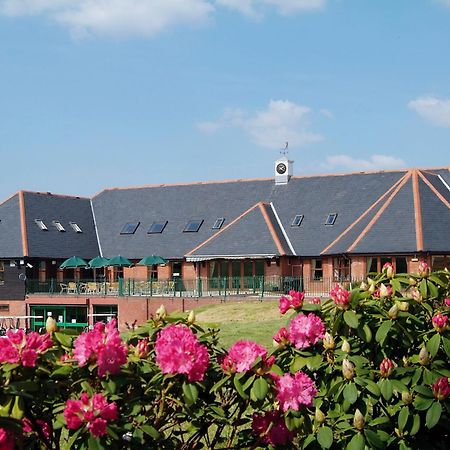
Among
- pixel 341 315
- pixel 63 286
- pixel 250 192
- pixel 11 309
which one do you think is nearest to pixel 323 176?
pixel 250 192

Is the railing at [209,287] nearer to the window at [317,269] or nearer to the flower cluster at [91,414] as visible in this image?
the window at [317,269]

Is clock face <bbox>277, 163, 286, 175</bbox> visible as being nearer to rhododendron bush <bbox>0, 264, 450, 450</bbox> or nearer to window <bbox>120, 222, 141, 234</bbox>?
A: window <bbox>120, 222, 141, 234</bbox>

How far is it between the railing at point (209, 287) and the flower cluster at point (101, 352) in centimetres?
3677

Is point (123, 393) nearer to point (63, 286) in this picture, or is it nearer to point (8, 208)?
point (63, 286)

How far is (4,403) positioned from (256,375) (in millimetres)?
1692

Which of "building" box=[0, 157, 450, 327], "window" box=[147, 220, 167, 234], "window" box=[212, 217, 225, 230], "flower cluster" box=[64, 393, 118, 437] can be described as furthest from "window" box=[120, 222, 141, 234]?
"flower cluster" box=[64, 393, 118, 437]

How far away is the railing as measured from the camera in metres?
43.4

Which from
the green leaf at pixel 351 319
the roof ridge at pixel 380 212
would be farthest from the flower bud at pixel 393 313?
the roof ridge at pixel 380 212

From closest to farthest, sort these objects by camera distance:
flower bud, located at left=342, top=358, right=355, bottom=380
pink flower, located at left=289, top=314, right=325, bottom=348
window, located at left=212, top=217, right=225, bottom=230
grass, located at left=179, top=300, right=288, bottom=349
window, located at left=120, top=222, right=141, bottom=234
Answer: flower bud, located at left=342, top=358, right=355, bottom=380 → pink flower, located at left=289, top=314, right=325, bottom=348 → grass, located at left=179, top=300, right=288, bottom=349 → window, located at left=212, top=217, right=225, bottom=230 → window, located at left=120, top=222, right=141, bottom=234

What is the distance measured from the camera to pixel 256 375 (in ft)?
17.1

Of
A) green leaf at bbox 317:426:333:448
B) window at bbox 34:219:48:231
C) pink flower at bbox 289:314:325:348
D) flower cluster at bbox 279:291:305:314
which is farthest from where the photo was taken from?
window at bbox 34:219:48:231

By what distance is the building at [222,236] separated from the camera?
1674 inches

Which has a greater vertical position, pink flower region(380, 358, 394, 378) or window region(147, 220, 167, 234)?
window region(147, 220, 167, 234)

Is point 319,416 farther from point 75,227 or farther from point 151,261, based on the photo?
point 75,227
